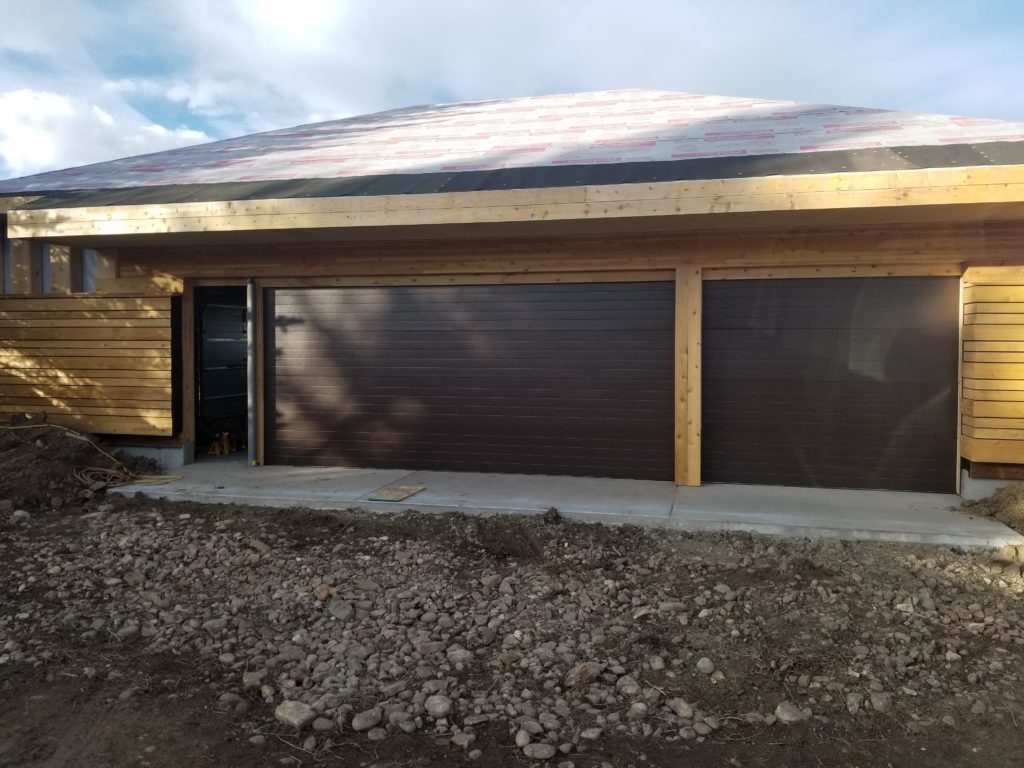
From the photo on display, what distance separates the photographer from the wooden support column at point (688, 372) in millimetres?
7535

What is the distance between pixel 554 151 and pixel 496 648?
5.84 metres

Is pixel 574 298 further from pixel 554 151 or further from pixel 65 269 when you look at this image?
pixel 65 269

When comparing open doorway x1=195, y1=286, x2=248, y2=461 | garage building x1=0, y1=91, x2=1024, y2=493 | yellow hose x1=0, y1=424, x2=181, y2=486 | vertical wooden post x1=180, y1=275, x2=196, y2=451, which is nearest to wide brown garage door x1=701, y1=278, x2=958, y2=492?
garage building x1=0, y1=91, x2=1024, y2=493

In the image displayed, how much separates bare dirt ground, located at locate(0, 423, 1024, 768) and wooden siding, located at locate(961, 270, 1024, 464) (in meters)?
1.82

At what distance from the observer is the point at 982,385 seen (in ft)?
21.9

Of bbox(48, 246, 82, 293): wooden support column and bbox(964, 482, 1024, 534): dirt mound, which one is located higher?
bbox(48, 246, 82, 293): wooden support column

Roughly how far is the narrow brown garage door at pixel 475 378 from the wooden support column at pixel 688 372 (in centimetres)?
16

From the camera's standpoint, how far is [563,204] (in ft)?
21.4

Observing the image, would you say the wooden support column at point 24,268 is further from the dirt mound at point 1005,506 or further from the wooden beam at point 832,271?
the dirt mound at point 1005,506

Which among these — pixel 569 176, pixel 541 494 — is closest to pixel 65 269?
pixel 569 176

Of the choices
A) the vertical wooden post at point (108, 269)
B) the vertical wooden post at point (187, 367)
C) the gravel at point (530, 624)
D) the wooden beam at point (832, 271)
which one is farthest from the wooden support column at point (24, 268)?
the wooden beam at point (832, 271)

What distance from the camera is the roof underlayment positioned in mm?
6652

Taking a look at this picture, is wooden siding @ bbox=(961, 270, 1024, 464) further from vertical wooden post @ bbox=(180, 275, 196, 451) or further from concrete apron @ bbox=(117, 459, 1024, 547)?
vertical wooden post @ bbox=(180, 275, 196, 451)

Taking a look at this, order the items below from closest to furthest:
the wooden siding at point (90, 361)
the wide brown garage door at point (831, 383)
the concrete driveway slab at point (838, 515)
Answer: the concrete driveway slab at point (838, 515), the wide brown garage door at point (831, 383), the wooden siding at point (90, 361)
